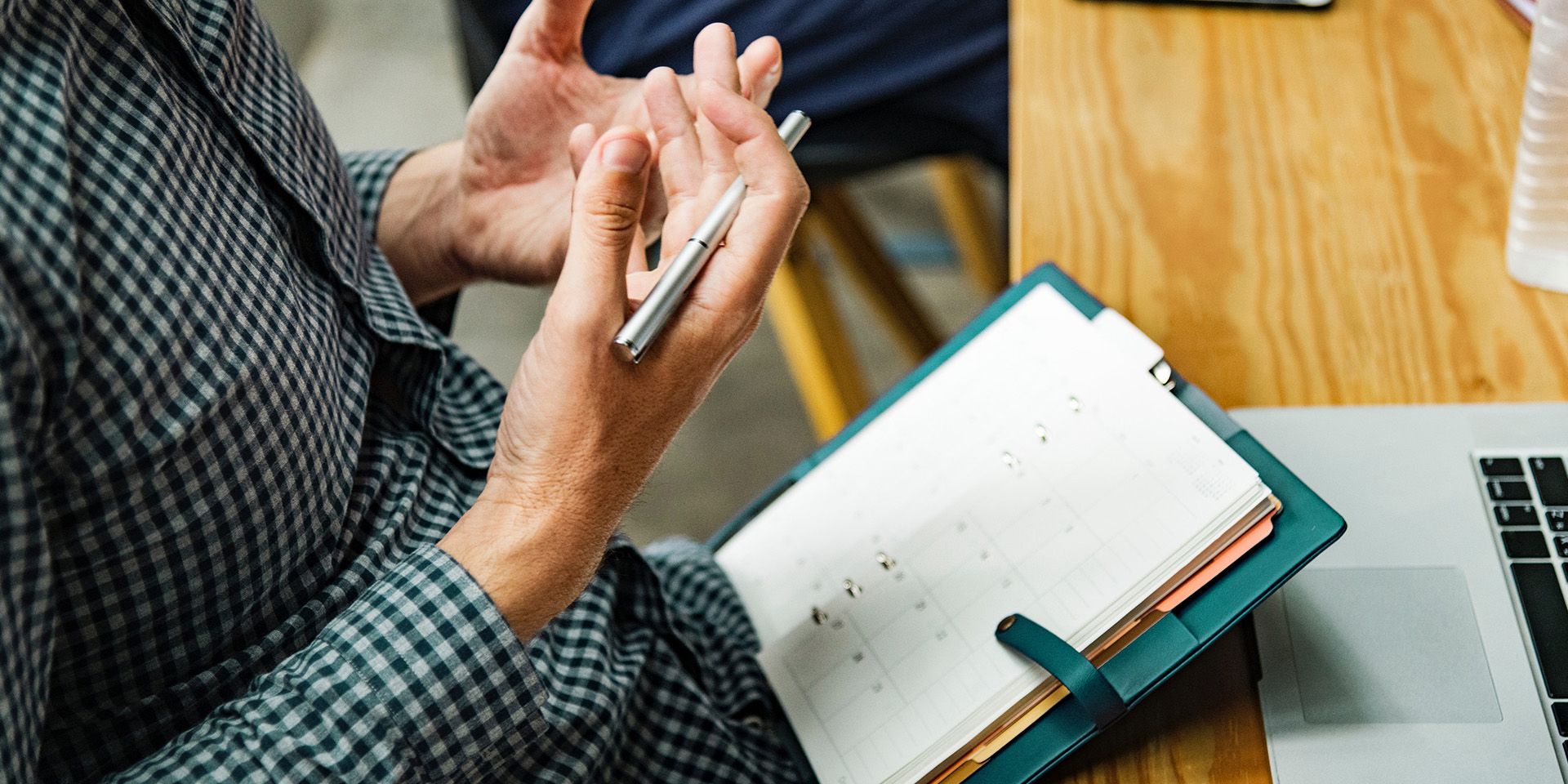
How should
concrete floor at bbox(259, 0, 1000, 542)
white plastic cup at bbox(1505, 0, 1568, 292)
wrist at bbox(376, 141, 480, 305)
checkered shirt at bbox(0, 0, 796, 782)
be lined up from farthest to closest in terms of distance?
Answer: concrete floor at bbox(259, 0, 1000, 542)
wrist at bbox(376, 141, 480, 305)
white plastic cup at bbox(1505, 0, 1568, 292)
checkered shirt at bbox(0, 0, 796, 782)

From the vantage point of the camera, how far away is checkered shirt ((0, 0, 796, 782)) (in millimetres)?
477

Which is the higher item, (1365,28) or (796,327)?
(1365,28)

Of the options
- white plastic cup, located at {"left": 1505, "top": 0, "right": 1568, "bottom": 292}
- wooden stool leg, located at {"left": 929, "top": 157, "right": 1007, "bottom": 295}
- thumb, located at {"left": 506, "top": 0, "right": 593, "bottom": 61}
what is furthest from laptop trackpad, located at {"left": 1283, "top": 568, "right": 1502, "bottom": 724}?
wooden stool leg, located at {"left": 929, "top": 157, "right": 1007, "bottom": 295}

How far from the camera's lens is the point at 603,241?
20.6 inches

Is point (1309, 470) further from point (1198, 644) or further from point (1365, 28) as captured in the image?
point (1365, 28)

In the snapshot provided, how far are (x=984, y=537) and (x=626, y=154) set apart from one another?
232mm

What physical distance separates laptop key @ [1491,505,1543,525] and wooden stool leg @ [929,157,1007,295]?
3.47ft

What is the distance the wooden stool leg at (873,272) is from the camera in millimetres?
1425

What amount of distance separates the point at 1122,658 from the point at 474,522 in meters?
0.28

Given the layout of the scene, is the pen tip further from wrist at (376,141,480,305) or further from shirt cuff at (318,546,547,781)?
wrist at (376,141,480,305)

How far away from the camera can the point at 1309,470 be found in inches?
23.9

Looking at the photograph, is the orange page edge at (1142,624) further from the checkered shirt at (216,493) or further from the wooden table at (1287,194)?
A: the checkered shirt at (216,493)

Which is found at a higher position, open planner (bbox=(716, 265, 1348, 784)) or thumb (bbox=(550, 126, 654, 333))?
thumb (bbox=(550, 126, 654, 333))

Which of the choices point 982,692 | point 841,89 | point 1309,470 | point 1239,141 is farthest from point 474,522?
point 841,89
